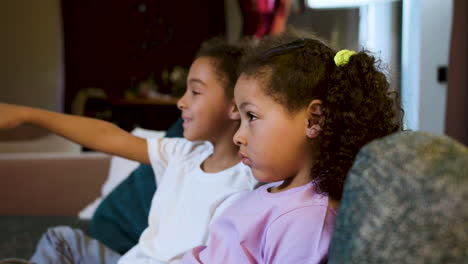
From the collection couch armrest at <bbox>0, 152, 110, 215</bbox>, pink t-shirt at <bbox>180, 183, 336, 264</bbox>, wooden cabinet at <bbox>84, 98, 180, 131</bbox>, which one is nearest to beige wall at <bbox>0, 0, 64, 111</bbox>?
wooden cabinet at <bbox>84, 98, 180, 131</bbox>

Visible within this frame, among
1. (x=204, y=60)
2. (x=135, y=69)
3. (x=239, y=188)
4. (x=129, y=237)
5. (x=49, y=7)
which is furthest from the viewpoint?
(x=135, y=69)

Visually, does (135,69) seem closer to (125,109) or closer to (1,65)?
(125,109)

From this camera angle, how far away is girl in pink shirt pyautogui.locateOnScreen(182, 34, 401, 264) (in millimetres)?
794

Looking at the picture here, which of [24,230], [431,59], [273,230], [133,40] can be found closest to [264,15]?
[133,40]

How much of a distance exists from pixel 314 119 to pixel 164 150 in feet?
1.76

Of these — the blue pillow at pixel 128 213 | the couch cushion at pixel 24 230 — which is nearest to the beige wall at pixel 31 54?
the couch cushion at pixel 24 230

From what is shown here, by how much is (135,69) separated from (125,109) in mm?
778

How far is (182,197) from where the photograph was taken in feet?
3.77

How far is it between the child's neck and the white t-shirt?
0.09ft

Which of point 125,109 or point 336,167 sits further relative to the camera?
point 125,109

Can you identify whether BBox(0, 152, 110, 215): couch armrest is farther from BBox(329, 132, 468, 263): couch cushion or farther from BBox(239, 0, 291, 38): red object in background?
BBox(239, 0, 291, 38): red object in background

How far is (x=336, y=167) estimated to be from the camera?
806 mm

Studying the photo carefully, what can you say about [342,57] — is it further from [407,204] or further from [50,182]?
[50,182]

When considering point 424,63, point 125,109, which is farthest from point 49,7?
point 424,63
